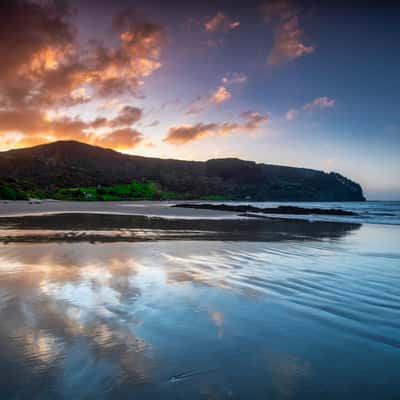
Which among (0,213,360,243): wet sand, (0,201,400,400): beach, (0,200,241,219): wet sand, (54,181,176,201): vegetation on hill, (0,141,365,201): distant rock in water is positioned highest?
(0,141,365,201): distant rock in water

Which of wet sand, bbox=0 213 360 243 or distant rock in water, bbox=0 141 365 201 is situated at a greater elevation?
distant rock in water, bbox=0 141 365 201

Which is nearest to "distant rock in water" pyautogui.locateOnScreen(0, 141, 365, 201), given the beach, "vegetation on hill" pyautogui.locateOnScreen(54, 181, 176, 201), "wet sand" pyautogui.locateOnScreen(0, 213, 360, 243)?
"vegetation on hill" pyautogui.locateOnScreen(54, 181, 176, 201)

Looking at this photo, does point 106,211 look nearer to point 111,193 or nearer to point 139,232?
point 139,232

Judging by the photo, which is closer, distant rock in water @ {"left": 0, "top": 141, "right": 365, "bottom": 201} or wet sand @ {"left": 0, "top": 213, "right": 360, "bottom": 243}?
wet sand @ {"left": 0, "top": 213, "right": 360, "bottom": 243}

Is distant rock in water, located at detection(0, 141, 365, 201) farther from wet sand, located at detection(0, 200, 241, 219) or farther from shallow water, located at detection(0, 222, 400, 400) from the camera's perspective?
shallow water, located at detection(0, 222, 400, 400)

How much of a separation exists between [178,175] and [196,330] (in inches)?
5298

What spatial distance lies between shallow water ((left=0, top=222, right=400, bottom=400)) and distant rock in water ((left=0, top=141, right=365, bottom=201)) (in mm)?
94677

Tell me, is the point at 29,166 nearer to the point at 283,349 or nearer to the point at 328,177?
the point at 283,349

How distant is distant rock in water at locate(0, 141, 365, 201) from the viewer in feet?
350

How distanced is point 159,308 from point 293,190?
14654 centimetres

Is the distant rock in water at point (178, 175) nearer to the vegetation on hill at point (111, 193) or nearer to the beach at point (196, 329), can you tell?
the vegetation on hill at point (111, 193)

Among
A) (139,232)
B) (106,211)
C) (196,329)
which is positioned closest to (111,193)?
(106,211)

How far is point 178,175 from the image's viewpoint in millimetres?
136875

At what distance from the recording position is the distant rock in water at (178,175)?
107 metres
